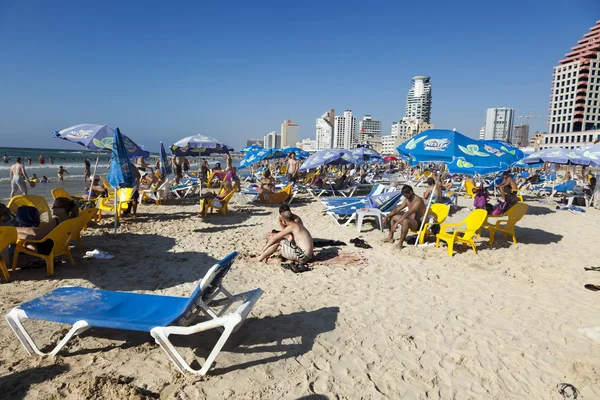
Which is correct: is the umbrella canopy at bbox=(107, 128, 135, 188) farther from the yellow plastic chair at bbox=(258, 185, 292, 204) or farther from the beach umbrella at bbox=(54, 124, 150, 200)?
the yellow plastic chair at bbox=(258, 185, 292, 204)

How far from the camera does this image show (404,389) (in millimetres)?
2453

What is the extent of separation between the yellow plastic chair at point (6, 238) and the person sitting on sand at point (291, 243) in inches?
113

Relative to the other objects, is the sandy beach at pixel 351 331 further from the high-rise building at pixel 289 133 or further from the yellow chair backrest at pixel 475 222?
the high-rise building at pixel 289 133

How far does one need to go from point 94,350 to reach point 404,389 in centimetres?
238

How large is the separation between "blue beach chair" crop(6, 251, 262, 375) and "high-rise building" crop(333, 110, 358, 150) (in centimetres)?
14098

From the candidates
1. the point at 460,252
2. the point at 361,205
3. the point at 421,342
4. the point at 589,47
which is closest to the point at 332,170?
the point at 361,205

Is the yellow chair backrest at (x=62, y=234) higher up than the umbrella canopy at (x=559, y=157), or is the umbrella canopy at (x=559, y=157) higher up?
the umbrella canopy at (x=559, y=157)

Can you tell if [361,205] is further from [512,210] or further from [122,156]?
[122,156]

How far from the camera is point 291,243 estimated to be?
16.4 feet

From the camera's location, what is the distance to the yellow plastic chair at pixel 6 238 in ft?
12.2

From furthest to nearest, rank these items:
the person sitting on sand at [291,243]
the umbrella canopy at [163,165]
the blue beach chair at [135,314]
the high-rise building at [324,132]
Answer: the high-rise building at [324,132] < the umbrella canopy at [163,165] < the person sitting on sand at [291,243] < the blue beach chair at [135,314]

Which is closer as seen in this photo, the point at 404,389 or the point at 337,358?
the point at 404,389

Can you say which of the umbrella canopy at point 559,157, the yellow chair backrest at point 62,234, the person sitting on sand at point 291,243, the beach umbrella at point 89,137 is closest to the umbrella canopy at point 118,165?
the beach umbrella at point 89,137

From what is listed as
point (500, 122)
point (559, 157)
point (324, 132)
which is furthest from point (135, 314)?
point (500, 122)
